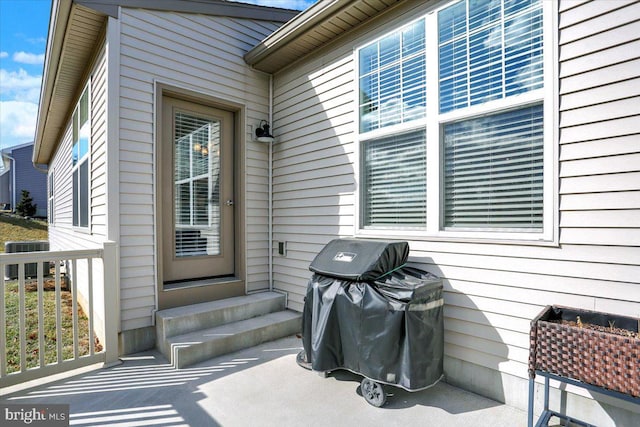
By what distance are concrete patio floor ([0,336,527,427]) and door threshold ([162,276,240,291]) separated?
0.80m

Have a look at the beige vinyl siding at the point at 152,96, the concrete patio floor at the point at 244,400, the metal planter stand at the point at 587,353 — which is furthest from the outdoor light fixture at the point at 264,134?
the metal planter stand at the point at 587,353

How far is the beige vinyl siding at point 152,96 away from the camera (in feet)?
10.3

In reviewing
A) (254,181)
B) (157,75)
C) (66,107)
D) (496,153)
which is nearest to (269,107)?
(254,181)

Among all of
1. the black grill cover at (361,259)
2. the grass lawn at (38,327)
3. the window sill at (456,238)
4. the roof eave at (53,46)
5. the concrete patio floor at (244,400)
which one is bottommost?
the grass lawn at (38,327)

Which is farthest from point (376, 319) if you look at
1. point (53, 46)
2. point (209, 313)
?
point (53, 46)

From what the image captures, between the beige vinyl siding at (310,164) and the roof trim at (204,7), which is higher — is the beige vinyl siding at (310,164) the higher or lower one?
the lower one

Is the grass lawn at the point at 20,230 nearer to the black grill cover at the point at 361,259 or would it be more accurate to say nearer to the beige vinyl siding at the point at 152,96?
the beige vinyl siding at the point at 152,96

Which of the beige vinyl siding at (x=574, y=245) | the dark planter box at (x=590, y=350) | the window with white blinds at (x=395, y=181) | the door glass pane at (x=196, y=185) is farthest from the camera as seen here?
the door glass pane at (x=196, y=185)

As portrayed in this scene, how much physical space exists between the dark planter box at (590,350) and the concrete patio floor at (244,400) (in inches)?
24.1

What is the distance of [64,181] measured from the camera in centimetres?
672

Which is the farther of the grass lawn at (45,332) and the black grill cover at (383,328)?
the grass lawn at (45,332)

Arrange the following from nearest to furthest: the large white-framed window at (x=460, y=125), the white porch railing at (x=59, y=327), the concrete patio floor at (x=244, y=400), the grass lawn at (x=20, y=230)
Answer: the concrete patio floor at (x=244, y=400) → the large white-framed window at (x=460, y=125) → the white porch railing at (x=59, y=327) → the grass lawn at (x=20, y=230)

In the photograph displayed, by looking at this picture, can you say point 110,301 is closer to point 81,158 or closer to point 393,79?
point 81,158

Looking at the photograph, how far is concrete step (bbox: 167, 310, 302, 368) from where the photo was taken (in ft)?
9.35
